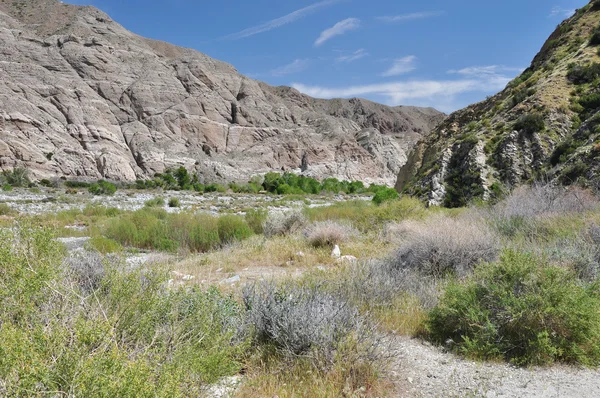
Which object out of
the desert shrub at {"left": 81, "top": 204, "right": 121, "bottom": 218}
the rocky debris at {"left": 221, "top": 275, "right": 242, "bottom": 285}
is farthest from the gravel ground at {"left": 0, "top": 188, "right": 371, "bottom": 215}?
the rocky debris at {"left": 221, "top": 275, "right": 242, "bottom": 285}

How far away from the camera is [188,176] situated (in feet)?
207

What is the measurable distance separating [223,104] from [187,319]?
287 feet

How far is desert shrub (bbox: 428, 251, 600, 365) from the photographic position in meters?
3.33

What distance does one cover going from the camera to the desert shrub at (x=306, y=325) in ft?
10.0

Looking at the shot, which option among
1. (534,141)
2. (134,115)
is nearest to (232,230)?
(534,141)

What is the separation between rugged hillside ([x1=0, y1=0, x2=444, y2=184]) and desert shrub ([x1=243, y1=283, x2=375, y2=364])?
6258 centimetres

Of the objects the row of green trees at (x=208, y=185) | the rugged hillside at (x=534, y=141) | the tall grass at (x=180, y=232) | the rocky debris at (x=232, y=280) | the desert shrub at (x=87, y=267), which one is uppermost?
the rugged hillside at (x=534, y=141)

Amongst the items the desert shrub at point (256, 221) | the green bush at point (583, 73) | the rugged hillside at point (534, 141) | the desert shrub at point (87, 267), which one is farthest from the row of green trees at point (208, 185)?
the desert shrub at point (87, 267)

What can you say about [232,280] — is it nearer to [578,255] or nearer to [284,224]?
[578,255]

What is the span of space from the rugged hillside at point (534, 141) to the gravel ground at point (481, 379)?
10011 mm

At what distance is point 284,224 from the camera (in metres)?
11.9

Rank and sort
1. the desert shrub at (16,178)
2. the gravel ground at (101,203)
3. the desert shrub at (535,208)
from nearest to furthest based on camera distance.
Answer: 1. the desert shrub at (535,208)
2. the gravel ground at (101,203)
3. the desert shrub at (16,178)

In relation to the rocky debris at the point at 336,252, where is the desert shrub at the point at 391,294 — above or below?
above

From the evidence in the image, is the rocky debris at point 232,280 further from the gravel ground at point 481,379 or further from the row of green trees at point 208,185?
the row of green trees at point 208,185
